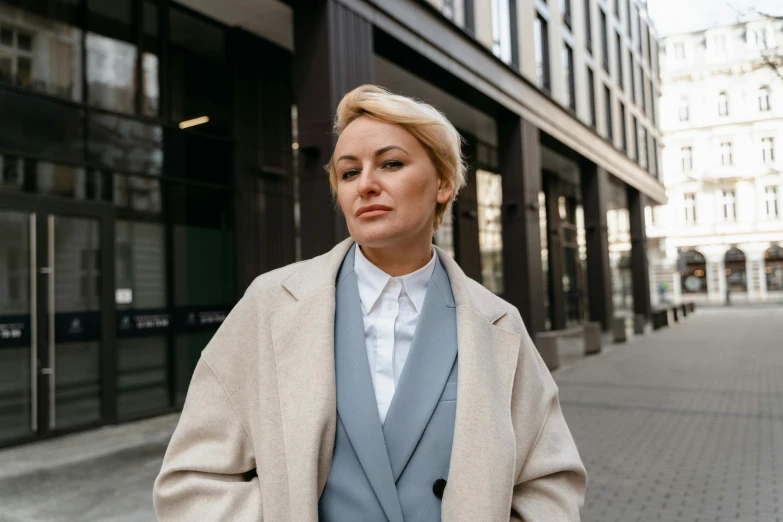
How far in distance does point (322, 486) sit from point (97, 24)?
9107 millimetres

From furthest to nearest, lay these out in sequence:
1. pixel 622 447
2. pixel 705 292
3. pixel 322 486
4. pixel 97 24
Result: 1. pixel 705 292
2. pixel 97 24
3. pixel 622 447
4. pixel 322 486

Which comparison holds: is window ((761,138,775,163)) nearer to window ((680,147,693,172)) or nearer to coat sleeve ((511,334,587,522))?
window ((680,147,693,172))

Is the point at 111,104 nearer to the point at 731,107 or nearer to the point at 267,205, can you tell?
the point at 267,205

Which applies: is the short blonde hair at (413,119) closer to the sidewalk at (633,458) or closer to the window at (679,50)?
the sidewalk at (633,458)

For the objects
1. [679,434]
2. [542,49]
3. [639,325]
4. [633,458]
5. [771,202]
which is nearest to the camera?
[633,458]

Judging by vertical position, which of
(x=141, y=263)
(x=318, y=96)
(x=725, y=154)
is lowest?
(x=141, y=263)

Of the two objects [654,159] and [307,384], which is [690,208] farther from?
[307,384]

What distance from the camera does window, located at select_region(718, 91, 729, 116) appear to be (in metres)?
49.1

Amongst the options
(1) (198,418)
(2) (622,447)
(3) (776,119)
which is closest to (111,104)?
(2) (622,447)

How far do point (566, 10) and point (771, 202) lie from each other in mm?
36652

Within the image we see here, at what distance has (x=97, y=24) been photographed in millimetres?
8742

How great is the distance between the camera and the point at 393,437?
141 centimetres

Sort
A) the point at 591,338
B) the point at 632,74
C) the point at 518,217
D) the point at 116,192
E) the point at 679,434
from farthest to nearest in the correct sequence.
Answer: the point at 632,74
the point at 591,338
the point at 518,217
the point at 116,192
the point at 679,434

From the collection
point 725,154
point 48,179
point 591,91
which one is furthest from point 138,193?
point 725,154
